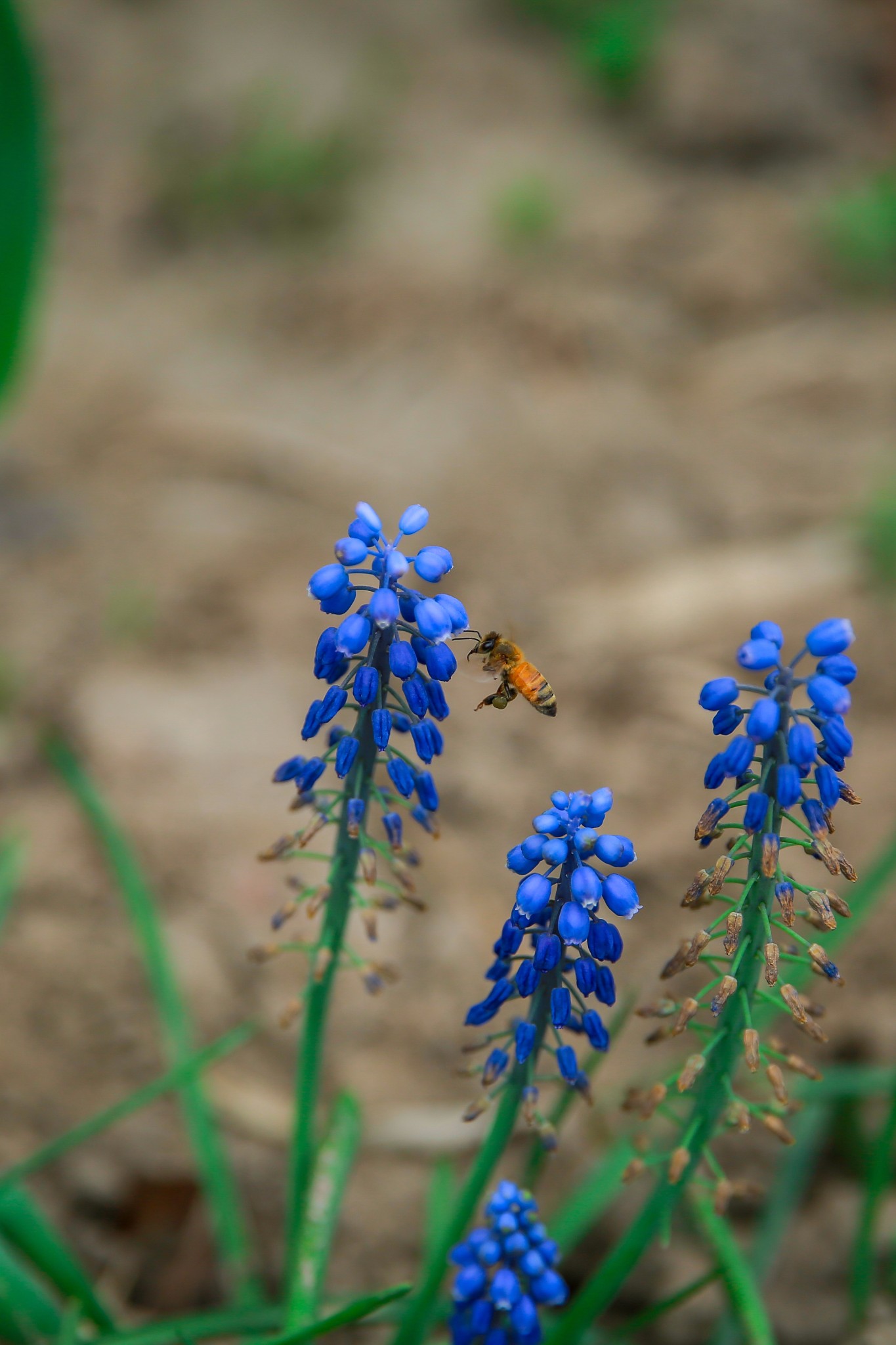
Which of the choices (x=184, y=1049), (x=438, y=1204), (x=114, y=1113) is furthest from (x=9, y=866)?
(x=438, y=1204)

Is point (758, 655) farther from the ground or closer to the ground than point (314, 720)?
closer to the ground

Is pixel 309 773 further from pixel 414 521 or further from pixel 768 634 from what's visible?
pixel 768 634

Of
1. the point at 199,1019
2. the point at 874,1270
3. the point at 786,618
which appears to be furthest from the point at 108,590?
the point at 874,1270

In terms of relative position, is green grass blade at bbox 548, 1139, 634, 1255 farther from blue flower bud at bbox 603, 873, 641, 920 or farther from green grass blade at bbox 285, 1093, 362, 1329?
blue flower bud at bbox 603, 873, 641, 920

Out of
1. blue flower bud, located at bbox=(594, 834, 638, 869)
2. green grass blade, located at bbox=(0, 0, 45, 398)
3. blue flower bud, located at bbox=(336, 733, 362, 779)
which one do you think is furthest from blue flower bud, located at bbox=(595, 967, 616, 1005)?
green grass blade, located at bbox=(0, 0, 45, 398)

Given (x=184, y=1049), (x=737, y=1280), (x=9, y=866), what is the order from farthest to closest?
(x=9, y=866) → (x=184, y=1049) → (x=737, y=1280)

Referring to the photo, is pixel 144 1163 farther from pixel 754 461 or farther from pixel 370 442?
pixel 754 461

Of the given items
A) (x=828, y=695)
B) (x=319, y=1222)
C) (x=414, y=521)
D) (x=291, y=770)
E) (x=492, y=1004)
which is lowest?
(x=319, y=1222)
